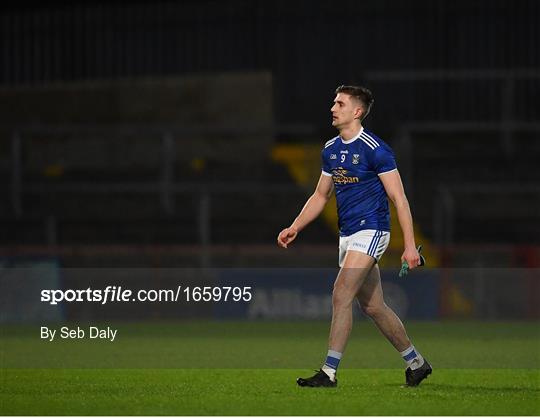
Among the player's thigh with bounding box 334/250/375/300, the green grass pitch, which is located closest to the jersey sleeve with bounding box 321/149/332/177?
the player's thigh with bounding box 334/250/375/300

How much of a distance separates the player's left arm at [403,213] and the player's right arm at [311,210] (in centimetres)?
50

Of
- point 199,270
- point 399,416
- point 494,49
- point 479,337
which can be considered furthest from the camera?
point 494,49

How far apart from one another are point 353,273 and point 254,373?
2103mm

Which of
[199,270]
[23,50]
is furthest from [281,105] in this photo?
[199,270]

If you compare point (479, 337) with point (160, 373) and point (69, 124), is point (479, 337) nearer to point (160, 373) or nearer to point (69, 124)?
point (160, 373)

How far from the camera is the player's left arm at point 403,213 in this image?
8953mm

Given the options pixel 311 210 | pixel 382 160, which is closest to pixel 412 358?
pixel 311 210

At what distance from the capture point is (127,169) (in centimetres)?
2386

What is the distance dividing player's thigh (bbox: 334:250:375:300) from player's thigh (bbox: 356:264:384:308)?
0.12m

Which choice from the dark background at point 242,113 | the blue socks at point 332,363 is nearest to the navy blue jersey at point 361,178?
the blue socks at point 332,363

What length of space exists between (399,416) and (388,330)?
1.53 meters

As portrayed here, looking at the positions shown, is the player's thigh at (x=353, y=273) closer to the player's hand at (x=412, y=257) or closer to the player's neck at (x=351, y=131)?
the player's hand at (x=412, y=257)

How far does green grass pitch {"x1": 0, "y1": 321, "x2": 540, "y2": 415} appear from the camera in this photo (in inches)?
339

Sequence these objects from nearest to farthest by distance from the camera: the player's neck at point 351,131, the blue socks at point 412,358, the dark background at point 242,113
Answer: the player's neck at point 351,131 < the blue socks at point 412,358 < the dark background at point 242,113
